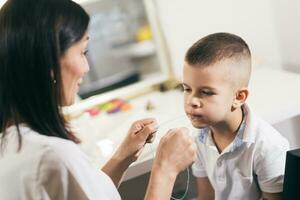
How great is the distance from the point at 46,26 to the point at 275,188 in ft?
2.45

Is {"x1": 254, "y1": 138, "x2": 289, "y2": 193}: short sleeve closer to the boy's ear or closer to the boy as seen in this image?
the boy

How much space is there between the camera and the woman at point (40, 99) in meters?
0.77

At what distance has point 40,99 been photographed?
81 centimetres

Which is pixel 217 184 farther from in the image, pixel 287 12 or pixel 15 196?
pixel 287 12

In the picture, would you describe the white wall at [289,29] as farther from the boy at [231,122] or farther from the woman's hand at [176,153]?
the woman's hand at [176,153]

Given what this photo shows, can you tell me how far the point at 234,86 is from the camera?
41.5 inches

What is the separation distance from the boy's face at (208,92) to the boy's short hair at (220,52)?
0.02 meters

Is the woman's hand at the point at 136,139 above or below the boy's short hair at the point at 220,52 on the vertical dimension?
below

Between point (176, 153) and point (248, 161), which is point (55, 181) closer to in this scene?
point (176, 153)

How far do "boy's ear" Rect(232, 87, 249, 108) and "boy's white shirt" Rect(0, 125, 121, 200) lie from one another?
47cm

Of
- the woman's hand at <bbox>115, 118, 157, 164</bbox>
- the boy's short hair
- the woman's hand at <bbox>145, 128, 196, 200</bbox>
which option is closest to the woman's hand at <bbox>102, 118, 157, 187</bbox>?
the woman's hand at <bbox>115, 118, 157, 164</bbox>

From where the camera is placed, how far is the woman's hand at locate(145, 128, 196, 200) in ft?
3.09

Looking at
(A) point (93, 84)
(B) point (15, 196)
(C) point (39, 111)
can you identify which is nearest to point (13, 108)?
(C) point (39, 111)

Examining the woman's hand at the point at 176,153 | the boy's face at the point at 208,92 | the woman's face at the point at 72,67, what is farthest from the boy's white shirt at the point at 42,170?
the boy's face at the point at 208,92
